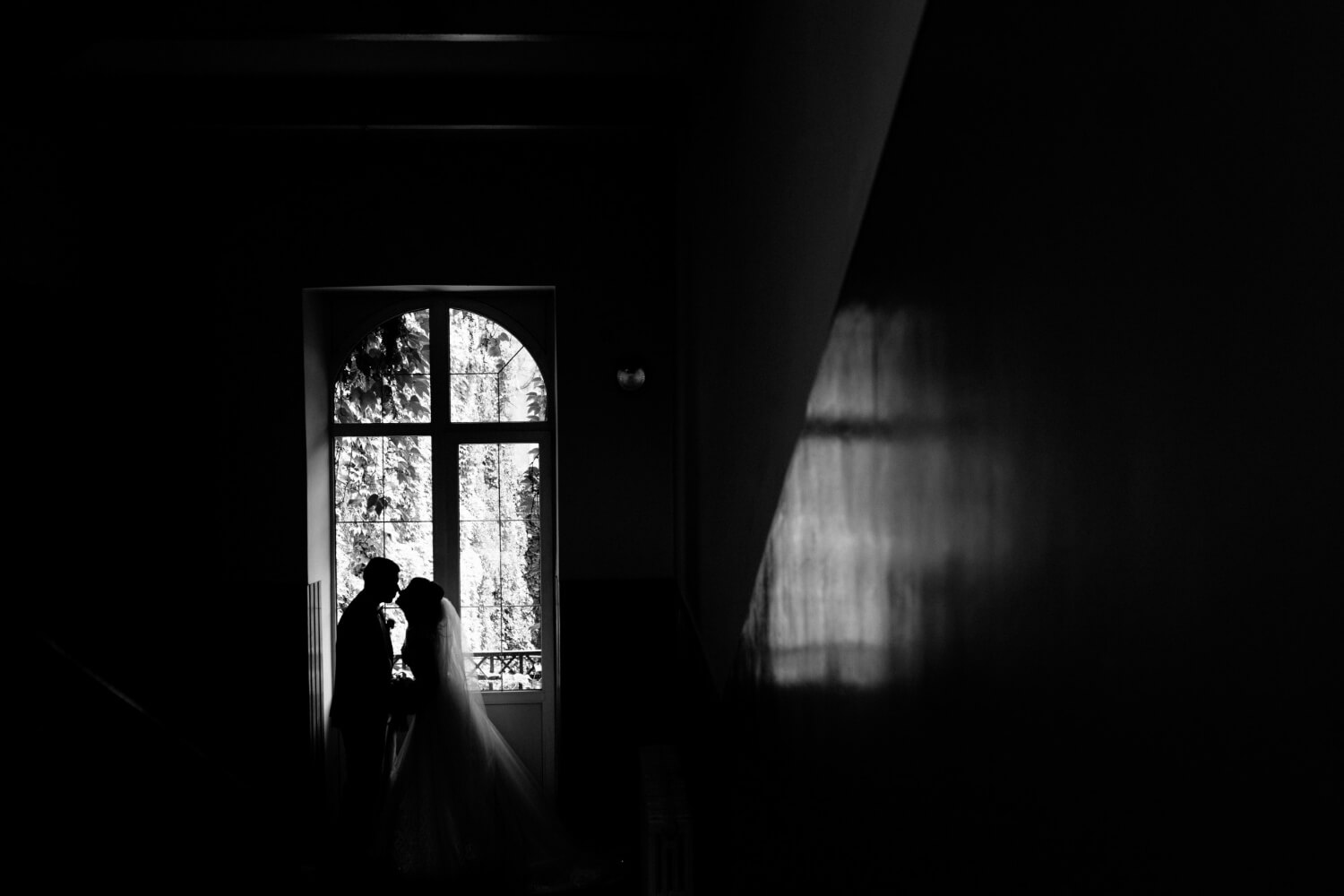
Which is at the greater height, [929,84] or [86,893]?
[929,84]

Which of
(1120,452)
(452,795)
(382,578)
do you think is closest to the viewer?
(1120,452)

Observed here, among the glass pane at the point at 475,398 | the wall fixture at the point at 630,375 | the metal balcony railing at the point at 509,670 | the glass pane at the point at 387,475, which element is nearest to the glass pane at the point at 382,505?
the glass pane at the point at 387,475

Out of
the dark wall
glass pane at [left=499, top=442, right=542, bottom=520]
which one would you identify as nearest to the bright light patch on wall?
the dark wall

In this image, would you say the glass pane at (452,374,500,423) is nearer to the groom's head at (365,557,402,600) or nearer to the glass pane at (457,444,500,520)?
the glass pane at (457,444,500,520)

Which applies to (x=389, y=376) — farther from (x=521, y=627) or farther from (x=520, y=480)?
(x=521, y=627)

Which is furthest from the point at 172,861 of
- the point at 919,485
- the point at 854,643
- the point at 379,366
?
the point at 919,485

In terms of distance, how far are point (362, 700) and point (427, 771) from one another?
0.56 m

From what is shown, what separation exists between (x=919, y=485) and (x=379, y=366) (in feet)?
21.5

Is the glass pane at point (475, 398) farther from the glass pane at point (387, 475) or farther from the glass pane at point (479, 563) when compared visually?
the glass pane at point (479, 563)

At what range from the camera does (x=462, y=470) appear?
725 centimetres

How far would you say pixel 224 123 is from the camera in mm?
5699

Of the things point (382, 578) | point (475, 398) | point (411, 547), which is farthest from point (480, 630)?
point (475, 398)

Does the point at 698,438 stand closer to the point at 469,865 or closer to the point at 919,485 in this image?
the point at 469,865

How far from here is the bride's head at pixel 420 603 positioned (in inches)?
254
